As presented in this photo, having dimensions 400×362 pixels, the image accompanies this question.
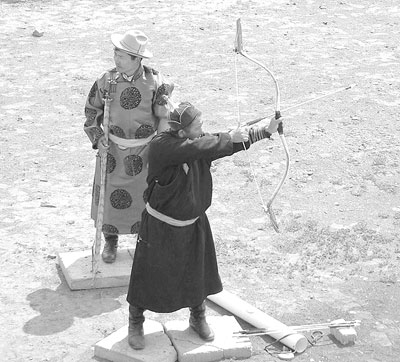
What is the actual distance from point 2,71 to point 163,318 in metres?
6.00

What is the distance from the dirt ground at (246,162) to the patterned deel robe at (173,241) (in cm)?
63

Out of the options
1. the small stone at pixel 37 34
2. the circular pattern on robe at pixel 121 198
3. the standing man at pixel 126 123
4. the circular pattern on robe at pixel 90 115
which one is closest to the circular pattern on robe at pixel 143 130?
the standing man at pixel 126 123

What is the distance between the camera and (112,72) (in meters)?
7.21

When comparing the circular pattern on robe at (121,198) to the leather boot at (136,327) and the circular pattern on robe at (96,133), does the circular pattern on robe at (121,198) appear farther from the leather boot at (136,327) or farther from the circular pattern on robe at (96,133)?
the leather boot at (136,327)

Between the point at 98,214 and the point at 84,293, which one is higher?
the point at 98,214

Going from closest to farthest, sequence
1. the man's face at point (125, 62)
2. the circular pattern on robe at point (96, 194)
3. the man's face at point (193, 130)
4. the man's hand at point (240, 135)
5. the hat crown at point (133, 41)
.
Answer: the man's hand at point (240, 135) < the man's face at point (193, 130) < the hat crown at point (133, 41) < the man's face at point (125, 62) < the circular pattern on robe at point (96, 194)

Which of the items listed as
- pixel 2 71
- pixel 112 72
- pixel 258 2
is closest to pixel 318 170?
pixel 112 72

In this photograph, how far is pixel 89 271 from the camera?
7.31 m

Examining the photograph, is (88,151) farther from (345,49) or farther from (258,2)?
(258,2)

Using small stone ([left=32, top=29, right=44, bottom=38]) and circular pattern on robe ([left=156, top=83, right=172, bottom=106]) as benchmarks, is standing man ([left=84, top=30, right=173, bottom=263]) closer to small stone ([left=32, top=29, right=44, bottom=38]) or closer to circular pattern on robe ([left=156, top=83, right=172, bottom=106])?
circular pattern on robe ([left=156, top=83, right=172, bottom=106])

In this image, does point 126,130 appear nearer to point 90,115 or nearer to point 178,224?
point 90,115

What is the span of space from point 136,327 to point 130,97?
1.70 m

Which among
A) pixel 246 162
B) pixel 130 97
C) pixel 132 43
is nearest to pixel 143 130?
pixel 130 97

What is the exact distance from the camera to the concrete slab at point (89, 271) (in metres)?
7.22
